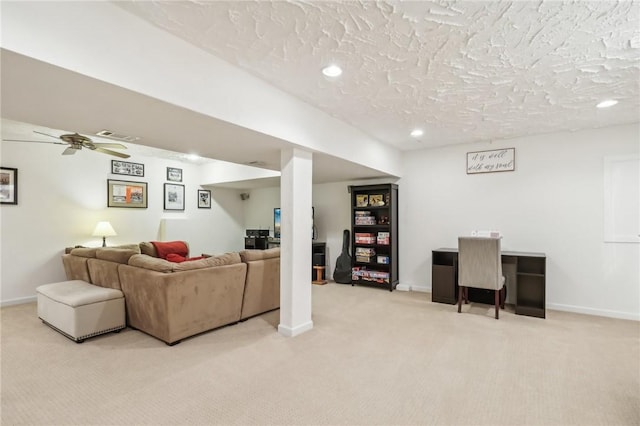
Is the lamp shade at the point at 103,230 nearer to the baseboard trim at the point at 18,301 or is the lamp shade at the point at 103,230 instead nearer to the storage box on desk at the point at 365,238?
the baseboard trim at the point at 18,301

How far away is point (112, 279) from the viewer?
370cm

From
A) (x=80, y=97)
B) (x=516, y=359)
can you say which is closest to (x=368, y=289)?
(x=516, y=359)

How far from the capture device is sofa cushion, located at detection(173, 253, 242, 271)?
3172 millimetres

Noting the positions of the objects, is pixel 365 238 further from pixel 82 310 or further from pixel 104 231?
pixel 104 231

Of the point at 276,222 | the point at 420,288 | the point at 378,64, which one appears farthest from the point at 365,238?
the point at 378,64

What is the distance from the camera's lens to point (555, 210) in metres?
4.31

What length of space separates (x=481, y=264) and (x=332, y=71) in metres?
2.99

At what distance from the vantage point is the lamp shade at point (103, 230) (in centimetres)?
511

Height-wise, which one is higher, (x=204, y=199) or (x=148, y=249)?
(x=204, y=199)

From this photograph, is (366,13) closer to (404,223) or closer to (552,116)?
(552,116)

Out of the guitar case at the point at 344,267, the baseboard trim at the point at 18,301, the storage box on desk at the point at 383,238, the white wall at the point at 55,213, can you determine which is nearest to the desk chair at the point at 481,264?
the storage box on desk at the point at 383,238

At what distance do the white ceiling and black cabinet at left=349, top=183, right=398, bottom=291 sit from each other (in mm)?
2226

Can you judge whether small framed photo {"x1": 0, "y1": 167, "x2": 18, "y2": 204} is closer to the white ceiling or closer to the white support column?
the white ceiling

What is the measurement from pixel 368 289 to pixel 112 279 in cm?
379
